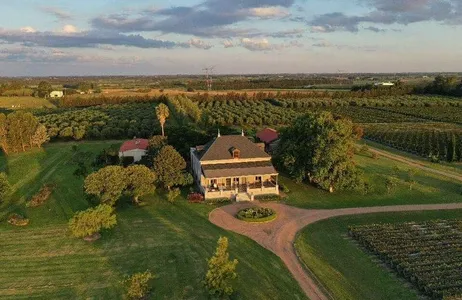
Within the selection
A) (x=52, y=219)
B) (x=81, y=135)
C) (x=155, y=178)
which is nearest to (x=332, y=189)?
(x=155, y=178)

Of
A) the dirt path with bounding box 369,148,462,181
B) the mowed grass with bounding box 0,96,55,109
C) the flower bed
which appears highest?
the mowed grass with bounding box 0,96,55,109

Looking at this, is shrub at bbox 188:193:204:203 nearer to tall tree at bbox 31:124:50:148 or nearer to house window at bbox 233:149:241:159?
house window at bbox 233:149:241:159

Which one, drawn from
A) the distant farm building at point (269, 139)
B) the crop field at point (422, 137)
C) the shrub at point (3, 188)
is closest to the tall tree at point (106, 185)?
the shrub at point (3, 188)

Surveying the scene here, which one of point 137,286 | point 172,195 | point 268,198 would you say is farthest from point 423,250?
point 172,195

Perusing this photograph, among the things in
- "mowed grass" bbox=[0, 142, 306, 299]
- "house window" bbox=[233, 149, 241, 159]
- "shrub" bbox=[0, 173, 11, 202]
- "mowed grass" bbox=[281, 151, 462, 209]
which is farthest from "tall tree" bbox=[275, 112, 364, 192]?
"shrub" bbox=[0, 173, 11, 202]

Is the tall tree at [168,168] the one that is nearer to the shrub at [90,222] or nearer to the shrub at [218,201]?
the shrub at [218,201]

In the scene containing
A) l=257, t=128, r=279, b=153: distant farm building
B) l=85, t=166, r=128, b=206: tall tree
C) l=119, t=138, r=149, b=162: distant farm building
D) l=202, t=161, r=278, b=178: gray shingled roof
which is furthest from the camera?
l=257, t=128, r=279, b=153: distant farm building
